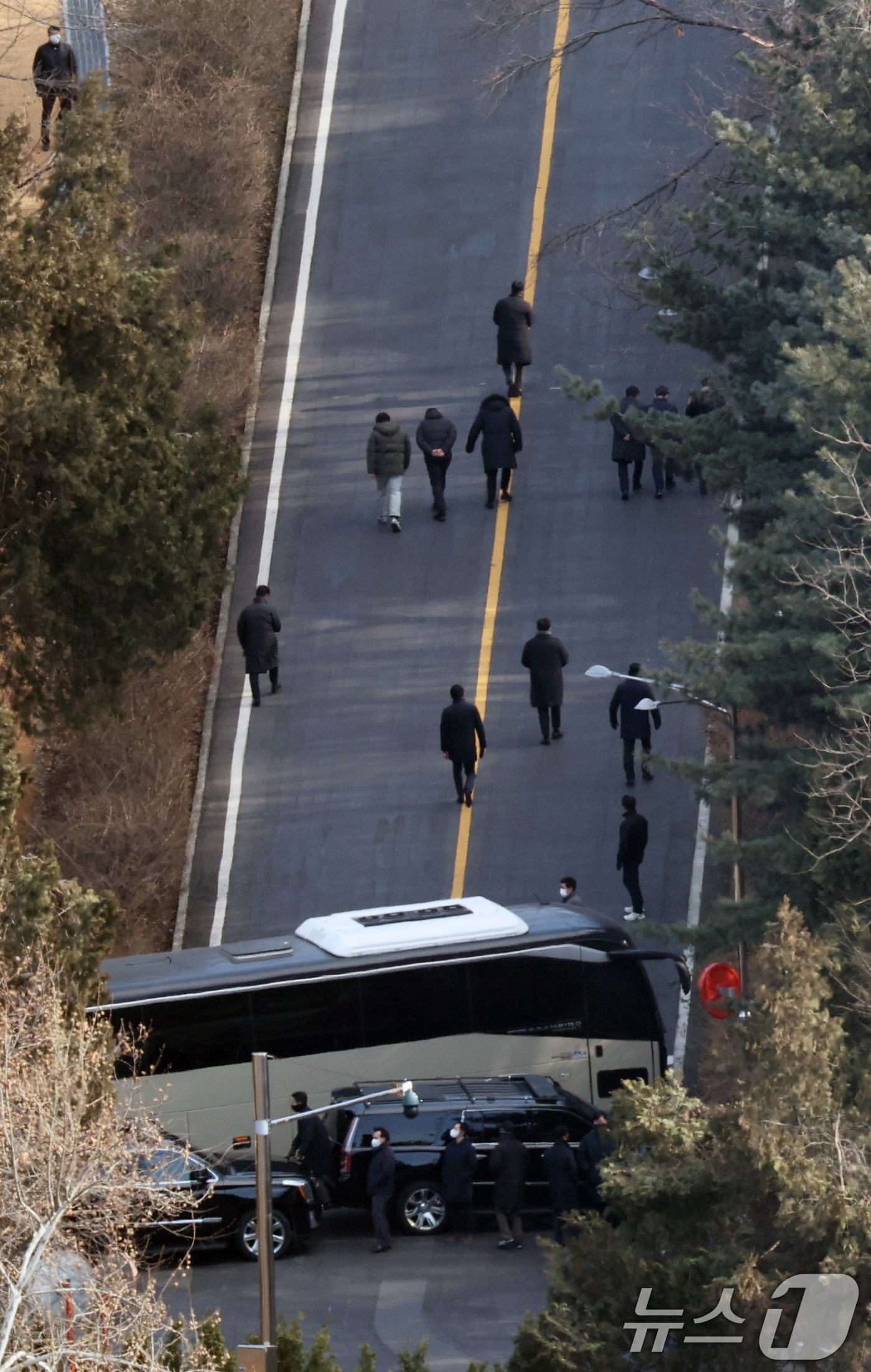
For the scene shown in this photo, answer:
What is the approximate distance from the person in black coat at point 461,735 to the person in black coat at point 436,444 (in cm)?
471

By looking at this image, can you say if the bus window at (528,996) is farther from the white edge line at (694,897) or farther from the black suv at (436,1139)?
the white edge line at (694,897)

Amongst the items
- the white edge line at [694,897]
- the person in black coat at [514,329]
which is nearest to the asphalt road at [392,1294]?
the white edge line at [694,897]

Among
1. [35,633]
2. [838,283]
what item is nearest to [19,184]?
[35,633]

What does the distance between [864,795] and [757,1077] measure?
3614mm

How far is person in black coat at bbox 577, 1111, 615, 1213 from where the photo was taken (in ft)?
60.1

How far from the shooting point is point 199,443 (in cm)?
2283

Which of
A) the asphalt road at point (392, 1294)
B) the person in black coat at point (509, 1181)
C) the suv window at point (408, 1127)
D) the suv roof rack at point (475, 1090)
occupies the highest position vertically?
the suv roof rack at point (475, 1090)

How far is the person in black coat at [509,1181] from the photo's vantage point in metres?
18.5

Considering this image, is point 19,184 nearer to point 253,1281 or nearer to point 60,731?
point 60,731

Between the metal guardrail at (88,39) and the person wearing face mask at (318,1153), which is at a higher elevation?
the metal guardrail at (88,39)

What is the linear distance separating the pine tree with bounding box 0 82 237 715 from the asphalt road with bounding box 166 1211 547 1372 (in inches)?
289

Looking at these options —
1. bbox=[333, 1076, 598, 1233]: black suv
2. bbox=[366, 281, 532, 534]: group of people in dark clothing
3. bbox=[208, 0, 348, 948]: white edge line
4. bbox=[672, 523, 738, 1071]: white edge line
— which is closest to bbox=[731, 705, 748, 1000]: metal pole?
bbox=[672, 523, 738, 1071]: white edge line

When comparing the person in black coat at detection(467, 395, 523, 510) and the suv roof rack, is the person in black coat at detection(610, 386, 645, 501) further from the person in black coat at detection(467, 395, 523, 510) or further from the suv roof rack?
the suv roof rack

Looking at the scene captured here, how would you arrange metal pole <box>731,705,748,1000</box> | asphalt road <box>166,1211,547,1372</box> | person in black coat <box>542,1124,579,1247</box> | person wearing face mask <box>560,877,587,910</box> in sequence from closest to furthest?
asphalt road <box>166,1211,547,1372</box>, person in black coat <box>542,1124,579,1247</box>, metal pole <box>731,705,748,1000</box>, person wearing face mask <box>560,877,587,910</box>
